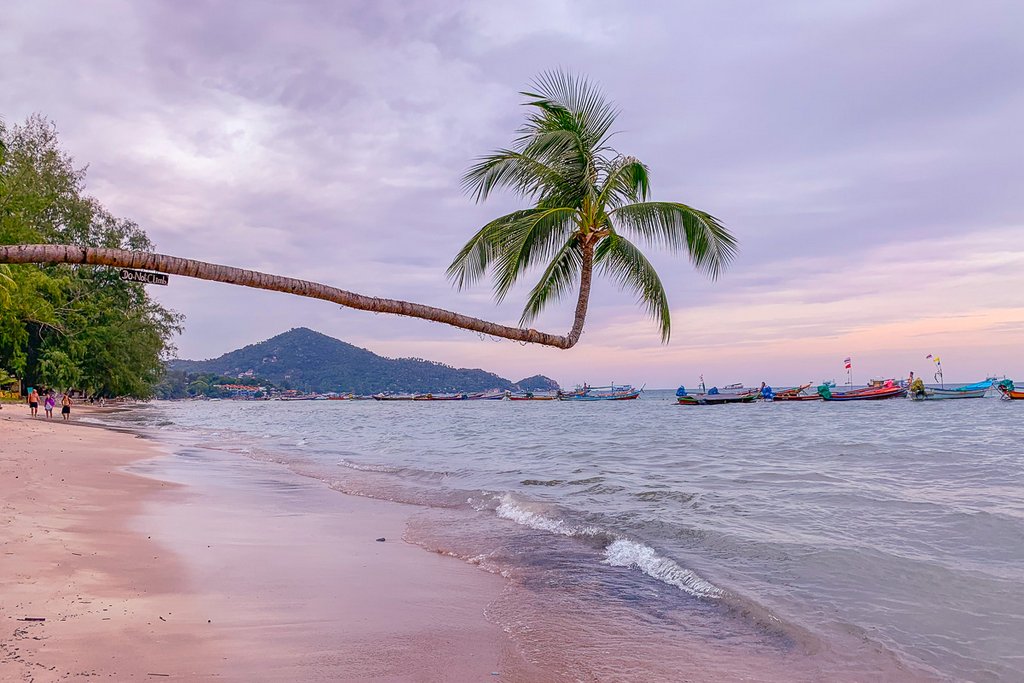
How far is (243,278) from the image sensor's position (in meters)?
3.03

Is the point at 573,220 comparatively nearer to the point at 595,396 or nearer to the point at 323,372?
the point at 595,396

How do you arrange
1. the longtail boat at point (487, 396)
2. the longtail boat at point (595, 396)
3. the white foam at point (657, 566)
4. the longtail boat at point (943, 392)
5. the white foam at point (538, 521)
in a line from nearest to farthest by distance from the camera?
the white foam at point (657, 566) < the white foam at point (538, 521) < the longtail boat at point (943, 392) < the longtail boat at point (595, 396) < the longtail boat at point (487, 396)

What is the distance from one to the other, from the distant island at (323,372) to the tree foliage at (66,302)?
118 metres

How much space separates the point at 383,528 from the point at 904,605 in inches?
239

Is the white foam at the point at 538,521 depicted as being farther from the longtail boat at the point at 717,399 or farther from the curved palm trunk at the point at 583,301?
the longtail boat at the point at 717,399

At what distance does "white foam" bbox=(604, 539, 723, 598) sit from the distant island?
161 metres

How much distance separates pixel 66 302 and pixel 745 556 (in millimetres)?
44557

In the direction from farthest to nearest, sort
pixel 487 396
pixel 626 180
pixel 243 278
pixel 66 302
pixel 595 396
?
1. pixel 487 396
2. pixel 595 396
3. pixel 66 302
4. pixel 626 180
5. pixel 243 278

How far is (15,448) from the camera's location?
1363 cm

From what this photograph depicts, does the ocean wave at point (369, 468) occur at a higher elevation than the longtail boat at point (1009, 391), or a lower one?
lower

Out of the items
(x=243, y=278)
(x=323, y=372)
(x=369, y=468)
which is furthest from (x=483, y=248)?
(x=323, y=372)

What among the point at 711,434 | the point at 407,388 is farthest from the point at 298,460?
the point at 407,388

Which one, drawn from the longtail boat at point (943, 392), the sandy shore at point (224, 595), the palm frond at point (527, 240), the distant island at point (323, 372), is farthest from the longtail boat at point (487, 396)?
the palm frond at point (527, 240)

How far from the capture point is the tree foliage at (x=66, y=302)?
26.6 m
